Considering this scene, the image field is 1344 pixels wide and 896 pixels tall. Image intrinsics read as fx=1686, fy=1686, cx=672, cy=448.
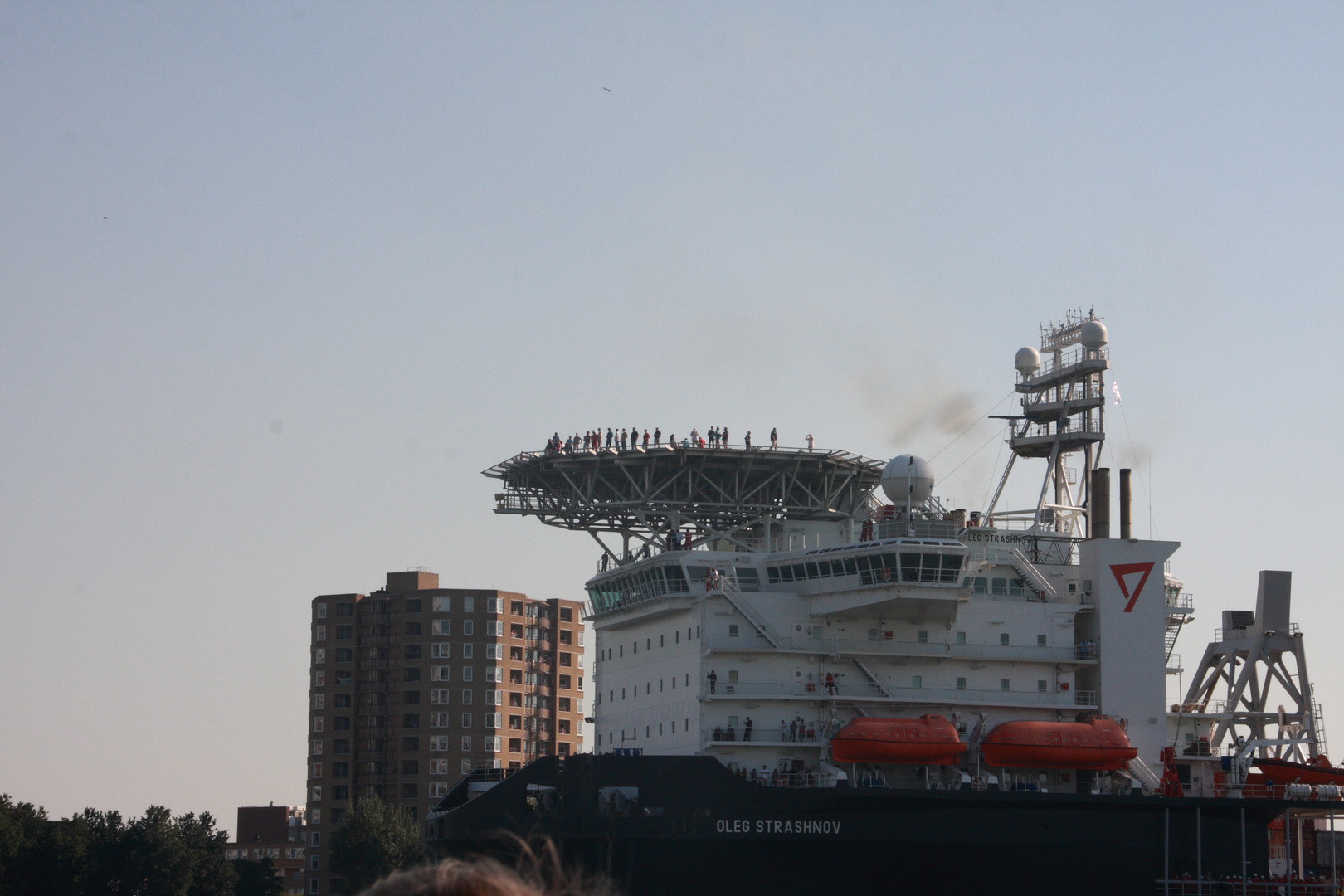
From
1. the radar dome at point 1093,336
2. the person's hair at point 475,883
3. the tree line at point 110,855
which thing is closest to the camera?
the person's hair at point 475,883

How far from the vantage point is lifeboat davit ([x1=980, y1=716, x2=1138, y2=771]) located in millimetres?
58594

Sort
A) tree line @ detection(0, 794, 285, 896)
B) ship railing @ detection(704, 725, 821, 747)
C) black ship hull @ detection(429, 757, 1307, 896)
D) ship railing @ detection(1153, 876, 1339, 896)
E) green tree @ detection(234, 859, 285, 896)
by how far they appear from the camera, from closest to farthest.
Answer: black ship hull @ detection(429, 757, 1307, 896) → ship railing @ detection(1153, 876, 1339, 896) → ship railing @ detection(704, 725, 821, 747) → tree line @ detection(0, 794, 285, 896) → green tree @ detection(234, 859, 285, 896)

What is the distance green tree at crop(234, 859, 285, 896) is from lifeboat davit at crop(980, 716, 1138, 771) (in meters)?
58.8

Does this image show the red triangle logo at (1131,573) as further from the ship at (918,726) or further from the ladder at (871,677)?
the ladder at (871,677)

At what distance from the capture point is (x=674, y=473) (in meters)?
79.7

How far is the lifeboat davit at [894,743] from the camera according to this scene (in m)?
57.0

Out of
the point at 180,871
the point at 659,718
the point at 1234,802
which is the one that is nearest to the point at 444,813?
the point at 659,718

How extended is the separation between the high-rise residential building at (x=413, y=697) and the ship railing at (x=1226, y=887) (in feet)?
287

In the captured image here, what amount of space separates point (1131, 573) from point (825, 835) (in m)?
17.5

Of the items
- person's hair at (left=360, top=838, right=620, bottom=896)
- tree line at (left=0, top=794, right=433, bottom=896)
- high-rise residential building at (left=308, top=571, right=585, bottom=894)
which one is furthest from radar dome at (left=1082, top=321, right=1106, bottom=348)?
high-rise residential building at (left=308, top=571, right=585, bottom=894)

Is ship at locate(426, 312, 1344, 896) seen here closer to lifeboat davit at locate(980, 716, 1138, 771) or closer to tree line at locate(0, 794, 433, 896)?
lifeboat davit at locate(980, 716, 1138, 771)

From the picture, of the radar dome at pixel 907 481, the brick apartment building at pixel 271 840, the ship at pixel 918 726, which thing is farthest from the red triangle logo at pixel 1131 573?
the brick apartment building at pixel 271 840

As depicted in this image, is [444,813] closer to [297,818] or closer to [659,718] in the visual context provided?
[659,718]

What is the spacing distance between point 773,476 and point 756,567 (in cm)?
1688
